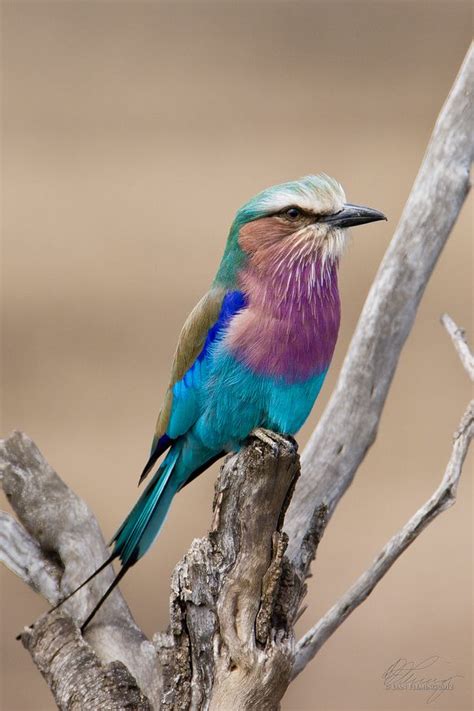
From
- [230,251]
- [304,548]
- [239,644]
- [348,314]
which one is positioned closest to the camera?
[239,644]

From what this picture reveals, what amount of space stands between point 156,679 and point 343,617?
401 millimetres

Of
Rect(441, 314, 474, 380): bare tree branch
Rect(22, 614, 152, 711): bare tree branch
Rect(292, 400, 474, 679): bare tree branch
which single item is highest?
Rect(441, 314, 474, 380): bare tree branch

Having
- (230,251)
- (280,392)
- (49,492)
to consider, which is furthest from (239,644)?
(230,251)

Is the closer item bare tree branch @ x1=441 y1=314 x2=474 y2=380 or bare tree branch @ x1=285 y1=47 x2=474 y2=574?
bare tree branch @ x1=441 y1=314 x2=474 y2=380

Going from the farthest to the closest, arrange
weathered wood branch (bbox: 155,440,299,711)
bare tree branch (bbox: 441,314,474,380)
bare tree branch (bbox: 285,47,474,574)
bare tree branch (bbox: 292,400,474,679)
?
bare tree branch (bbox: 285,47,474,574)
bare tree branch (bbox: 441,314,474,380)
bare tree branch (bbox: 292,400,474,679)
weathered wood branch (bbox: 155,440,299,711)

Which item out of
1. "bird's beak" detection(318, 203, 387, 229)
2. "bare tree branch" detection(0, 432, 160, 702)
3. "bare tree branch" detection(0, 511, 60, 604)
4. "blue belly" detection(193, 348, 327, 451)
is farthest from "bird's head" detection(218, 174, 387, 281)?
"bare tree branch" detection(0, 511, 60, 604)

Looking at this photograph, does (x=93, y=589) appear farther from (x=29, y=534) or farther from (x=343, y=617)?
(x=343, y=617)

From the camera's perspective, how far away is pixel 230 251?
6.75 feet

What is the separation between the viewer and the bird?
1945mm

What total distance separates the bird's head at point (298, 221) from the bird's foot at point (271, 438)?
338mm

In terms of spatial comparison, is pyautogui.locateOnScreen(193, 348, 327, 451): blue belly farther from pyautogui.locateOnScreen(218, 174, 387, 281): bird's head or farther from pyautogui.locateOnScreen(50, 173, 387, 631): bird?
pyautogui.locateOnScreen(218, 174, 387, 281): bird's head

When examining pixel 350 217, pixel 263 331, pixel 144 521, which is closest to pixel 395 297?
pixel 350 217

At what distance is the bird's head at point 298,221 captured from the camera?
1.96m

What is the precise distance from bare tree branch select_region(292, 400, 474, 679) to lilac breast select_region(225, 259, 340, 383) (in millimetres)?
323
